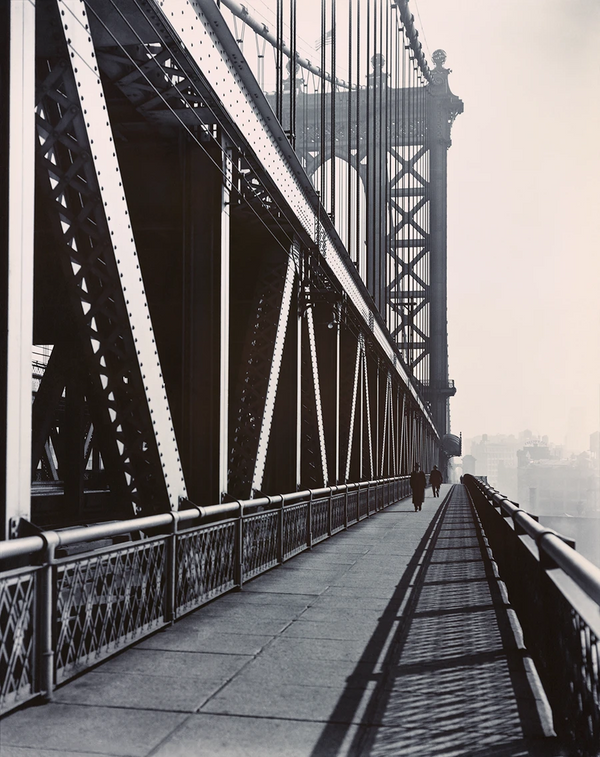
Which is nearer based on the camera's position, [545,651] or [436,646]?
[545,651]

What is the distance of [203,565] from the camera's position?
329 inches

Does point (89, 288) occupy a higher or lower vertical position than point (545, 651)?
higher

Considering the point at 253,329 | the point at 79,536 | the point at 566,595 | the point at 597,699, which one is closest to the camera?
the point at 597,699

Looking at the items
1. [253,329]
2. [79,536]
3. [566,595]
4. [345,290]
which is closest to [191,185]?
[253,329]

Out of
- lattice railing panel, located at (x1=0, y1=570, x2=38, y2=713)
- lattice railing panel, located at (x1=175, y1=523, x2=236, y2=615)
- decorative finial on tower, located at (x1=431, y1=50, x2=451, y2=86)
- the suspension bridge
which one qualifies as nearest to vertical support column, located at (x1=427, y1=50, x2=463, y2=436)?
decorative finial on tower, located at (x1=431, y1=50, x2=451, y2=86)

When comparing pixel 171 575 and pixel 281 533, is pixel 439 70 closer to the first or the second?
pixel 281 533

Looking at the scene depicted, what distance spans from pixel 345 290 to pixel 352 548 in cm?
761

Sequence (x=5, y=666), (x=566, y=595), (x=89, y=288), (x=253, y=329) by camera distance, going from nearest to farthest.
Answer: (x=566, y=595) < (x=5, y=666) < (x=89, y=288) < (x=253, y=329)

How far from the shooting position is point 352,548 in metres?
14.5

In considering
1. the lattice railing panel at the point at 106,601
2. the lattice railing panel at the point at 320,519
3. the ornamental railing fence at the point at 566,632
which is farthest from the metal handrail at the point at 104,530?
the lattice railing panel at the point at 320,519

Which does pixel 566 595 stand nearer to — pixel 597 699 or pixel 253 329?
pixel 597 699

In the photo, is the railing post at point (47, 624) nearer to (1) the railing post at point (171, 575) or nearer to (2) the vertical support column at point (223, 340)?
(1) the railing post at point (171, 575)

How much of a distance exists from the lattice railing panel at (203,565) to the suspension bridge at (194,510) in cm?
3

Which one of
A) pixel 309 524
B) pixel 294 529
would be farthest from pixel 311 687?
pixel 309 524
